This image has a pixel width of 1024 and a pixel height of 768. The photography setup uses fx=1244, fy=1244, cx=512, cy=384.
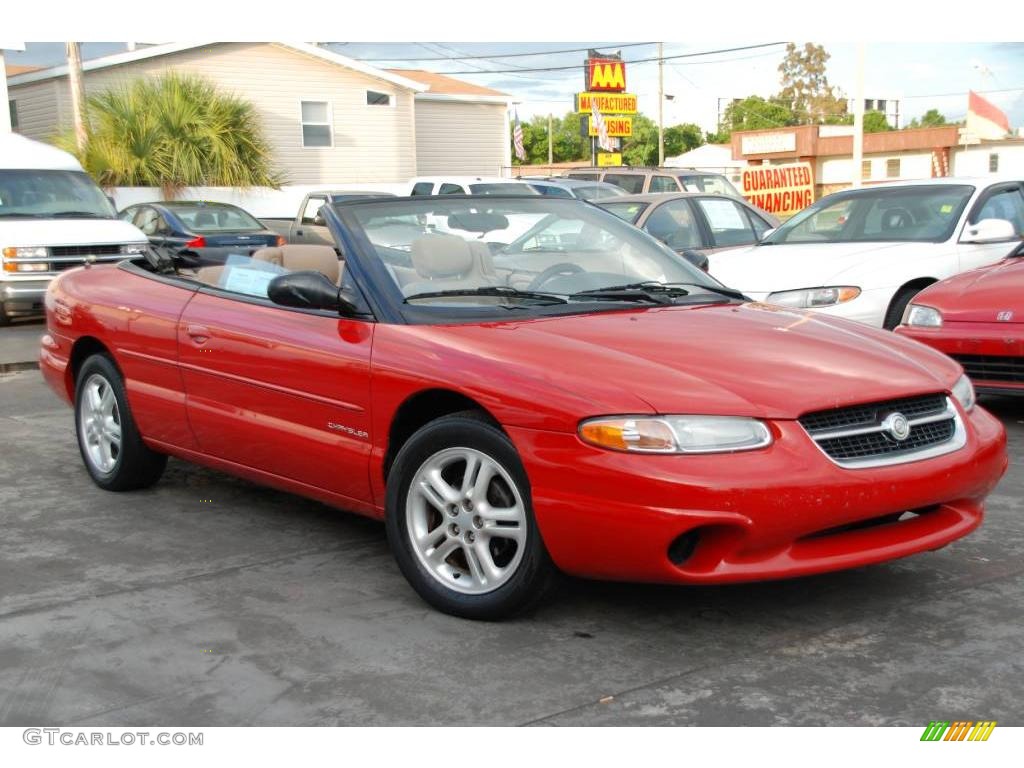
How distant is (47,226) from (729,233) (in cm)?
814

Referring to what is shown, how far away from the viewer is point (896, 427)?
404cm

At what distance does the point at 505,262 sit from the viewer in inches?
199

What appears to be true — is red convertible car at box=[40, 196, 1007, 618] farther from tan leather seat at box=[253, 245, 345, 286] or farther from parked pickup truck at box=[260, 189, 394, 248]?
parked pickup truck at box=[260, 189, 394, 248]

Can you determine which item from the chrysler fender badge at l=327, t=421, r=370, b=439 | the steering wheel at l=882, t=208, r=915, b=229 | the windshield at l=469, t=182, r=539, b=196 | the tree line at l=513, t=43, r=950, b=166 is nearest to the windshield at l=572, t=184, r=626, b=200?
the windshield at l=469, t=182, r=539, b=196

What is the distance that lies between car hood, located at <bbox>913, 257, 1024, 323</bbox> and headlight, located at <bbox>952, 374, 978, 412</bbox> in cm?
298

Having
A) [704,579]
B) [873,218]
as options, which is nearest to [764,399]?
[704,579]

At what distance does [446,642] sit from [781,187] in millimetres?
36446

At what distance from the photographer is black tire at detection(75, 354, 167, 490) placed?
5.98 meters

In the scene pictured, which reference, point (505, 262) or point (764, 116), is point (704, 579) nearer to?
point (505, 262)

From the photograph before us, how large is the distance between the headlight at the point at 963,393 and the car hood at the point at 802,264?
4.31m

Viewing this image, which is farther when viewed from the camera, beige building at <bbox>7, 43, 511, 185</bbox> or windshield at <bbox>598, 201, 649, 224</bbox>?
beige building at <bbox>7, 43, 511, 185</bbox>

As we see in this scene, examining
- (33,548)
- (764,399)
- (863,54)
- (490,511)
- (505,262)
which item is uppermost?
(863,54)

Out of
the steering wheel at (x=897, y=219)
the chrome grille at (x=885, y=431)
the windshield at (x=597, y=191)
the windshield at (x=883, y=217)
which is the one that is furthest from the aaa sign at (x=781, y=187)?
the chrome grille at (x=885, y=431)
